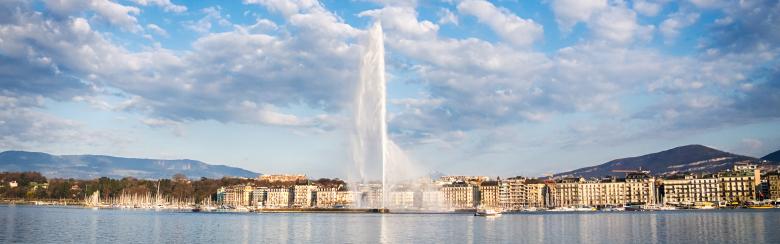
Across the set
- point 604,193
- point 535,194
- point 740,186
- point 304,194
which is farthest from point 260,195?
point 740,186

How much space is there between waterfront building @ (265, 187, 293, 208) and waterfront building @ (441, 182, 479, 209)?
1697 inches

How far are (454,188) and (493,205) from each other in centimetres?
1185

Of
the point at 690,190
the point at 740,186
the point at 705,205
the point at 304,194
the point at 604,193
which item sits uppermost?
the point at 740,186

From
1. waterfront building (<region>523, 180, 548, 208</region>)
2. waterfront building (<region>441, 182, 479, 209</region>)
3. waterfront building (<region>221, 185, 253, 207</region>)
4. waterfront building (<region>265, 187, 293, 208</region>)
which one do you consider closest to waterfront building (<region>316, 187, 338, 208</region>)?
waterfront building (<region>265, 187, 293, 208</region>)

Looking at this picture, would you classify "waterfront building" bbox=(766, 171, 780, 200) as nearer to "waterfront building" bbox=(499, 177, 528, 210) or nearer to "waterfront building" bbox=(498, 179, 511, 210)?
"waterfront building" bbox=(499, 177, 528, 210)

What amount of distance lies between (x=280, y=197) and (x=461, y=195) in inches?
1970

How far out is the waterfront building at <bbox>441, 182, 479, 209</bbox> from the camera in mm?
162500

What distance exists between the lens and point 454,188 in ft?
547

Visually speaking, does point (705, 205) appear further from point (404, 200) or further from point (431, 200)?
point (404, 200)

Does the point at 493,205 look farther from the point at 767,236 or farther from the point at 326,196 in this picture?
the point at 767,236

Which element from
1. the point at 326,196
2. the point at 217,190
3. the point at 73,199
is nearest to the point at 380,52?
the point at 326,196

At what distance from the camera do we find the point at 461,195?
540ft

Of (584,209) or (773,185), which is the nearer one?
(773,185)

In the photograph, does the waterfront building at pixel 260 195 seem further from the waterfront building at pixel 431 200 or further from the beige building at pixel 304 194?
the waterfront building at pixel 431 200
